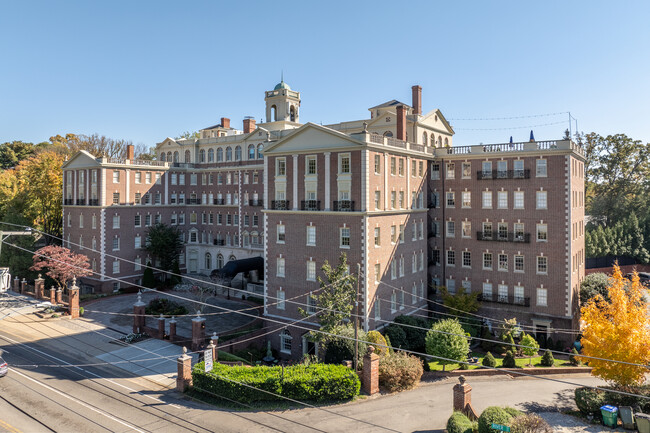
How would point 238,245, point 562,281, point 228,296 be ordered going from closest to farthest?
point 562,281 < point 228,296 < point 238,245

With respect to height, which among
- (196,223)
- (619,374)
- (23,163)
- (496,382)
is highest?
(23,163)

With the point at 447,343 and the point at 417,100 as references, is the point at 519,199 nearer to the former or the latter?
the point at 417,100

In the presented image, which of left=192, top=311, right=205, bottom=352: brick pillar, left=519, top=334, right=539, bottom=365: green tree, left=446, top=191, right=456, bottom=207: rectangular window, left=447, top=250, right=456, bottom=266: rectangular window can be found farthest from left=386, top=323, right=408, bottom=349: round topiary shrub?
left=446, top=191, right=456, bottom=207: rectangular window

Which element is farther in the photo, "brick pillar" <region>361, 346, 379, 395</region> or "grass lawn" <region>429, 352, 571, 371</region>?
"grass lawn" <region>429, 352, 571, 371</region>

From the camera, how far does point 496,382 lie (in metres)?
35.2

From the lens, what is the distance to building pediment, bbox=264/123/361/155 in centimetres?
4047

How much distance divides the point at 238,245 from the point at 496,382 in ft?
139

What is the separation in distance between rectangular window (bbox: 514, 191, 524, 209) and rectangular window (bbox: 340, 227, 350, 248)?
1816 centimetres

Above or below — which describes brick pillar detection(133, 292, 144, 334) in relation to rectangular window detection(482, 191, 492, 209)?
below

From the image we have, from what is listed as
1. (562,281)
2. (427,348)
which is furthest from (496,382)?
(562,281)

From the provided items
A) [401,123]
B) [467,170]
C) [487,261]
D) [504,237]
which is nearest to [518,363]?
[487,261]

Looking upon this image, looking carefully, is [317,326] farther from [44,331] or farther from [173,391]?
[44,331]

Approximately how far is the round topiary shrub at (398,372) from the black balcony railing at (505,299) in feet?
54.8

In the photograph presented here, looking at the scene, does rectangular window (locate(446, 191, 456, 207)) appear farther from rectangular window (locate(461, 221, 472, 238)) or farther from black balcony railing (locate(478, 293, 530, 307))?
black balcony railing (locate(478, 293, 530, 307))
